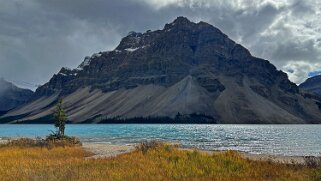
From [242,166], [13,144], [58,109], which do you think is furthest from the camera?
[58,109]

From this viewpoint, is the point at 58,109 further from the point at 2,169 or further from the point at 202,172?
the point at 202,172

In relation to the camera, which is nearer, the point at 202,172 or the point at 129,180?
the point at 129,180

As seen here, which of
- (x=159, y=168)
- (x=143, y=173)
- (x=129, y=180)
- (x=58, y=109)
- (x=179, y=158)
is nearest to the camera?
(x=129, y=180)

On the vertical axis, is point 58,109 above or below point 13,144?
above

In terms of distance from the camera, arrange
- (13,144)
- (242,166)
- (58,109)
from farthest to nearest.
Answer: (58,109) < (13,144) < (242,166)

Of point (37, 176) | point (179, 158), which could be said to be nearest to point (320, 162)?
point (179, 158)

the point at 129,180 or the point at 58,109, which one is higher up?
the point at 58,109

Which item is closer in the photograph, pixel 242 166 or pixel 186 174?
pixel 186 174

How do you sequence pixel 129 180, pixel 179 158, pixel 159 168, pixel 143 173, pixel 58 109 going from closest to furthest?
pixel 129 180
pixel 143 173
pixel 159 168
pixel 179 158
pixel 58 109

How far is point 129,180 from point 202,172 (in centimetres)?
488

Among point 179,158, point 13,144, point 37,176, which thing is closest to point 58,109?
point 13,144

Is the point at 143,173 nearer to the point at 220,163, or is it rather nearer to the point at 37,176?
the point at 37,176

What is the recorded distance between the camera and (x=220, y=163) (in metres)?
26.5

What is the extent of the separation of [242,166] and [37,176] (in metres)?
13.0
